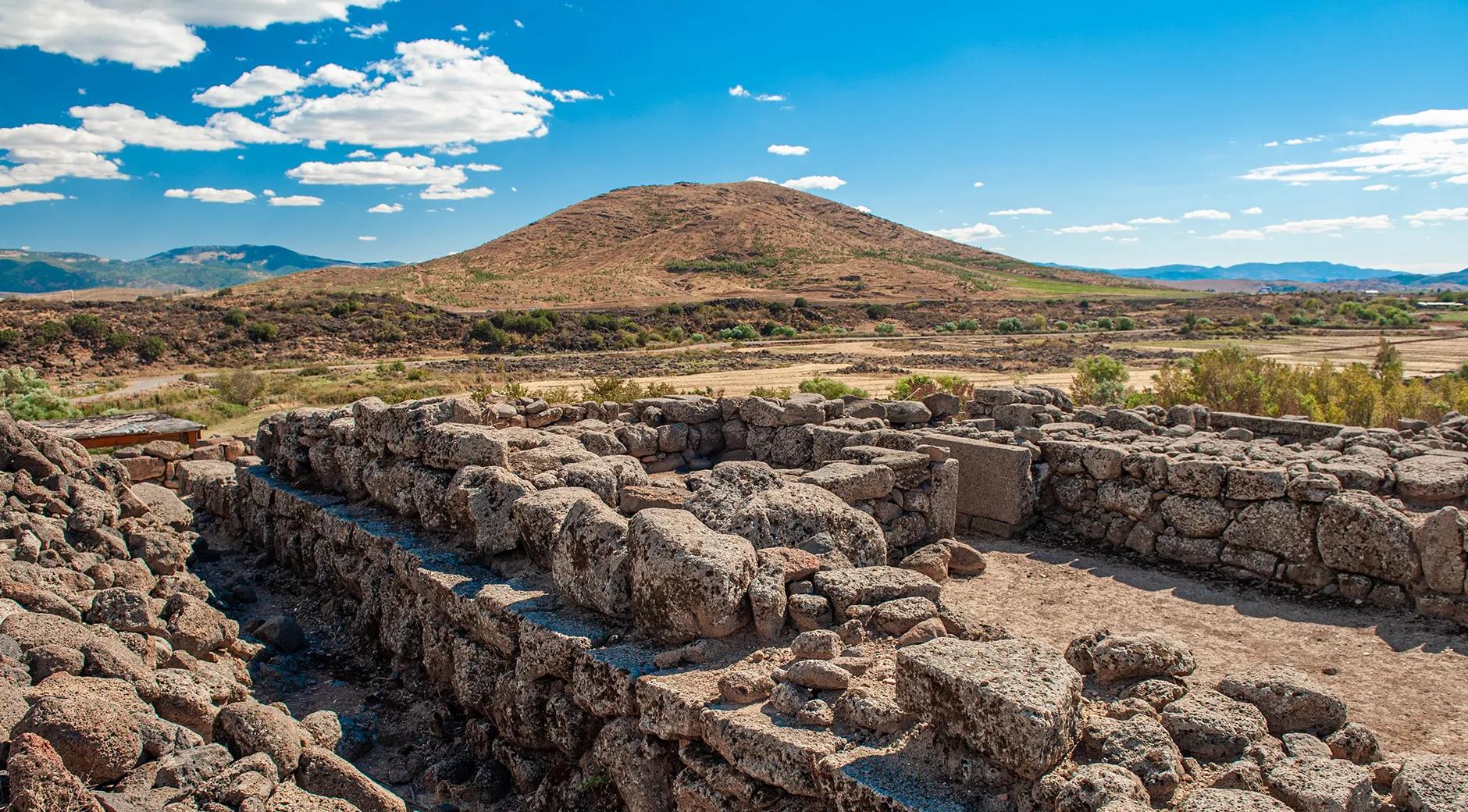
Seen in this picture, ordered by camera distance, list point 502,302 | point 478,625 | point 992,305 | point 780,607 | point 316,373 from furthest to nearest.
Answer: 1. point 992,305
2. point 502,302
3. point 316,373
4. point 478,625
5. point 780,607

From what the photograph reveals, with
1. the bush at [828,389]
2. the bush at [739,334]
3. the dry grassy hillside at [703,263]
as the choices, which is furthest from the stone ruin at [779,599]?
the dry grassy hillside at [703,263]

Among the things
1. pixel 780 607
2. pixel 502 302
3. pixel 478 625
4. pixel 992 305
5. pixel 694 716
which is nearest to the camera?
pixel 694 716

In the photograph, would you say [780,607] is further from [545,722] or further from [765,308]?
[765,308]

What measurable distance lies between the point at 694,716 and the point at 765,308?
59219mm

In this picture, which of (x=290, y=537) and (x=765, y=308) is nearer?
(x=290, y=537)

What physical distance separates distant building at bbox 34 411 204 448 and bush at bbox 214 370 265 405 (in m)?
10.5

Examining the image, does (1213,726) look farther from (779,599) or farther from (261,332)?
(261,332)

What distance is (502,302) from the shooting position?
221 ft

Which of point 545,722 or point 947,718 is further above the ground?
point 947,718

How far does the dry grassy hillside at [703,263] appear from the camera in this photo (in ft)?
244

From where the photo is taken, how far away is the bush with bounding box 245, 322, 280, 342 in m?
42.2

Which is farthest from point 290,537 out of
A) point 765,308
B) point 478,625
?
point 765,308

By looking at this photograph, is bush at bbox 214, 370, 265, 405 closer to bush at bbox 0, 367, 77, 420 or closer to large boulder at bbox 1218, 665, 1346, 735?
bush at bbox 0, 367, 77, 420

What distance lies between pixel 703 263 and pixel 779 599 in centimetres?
8403
